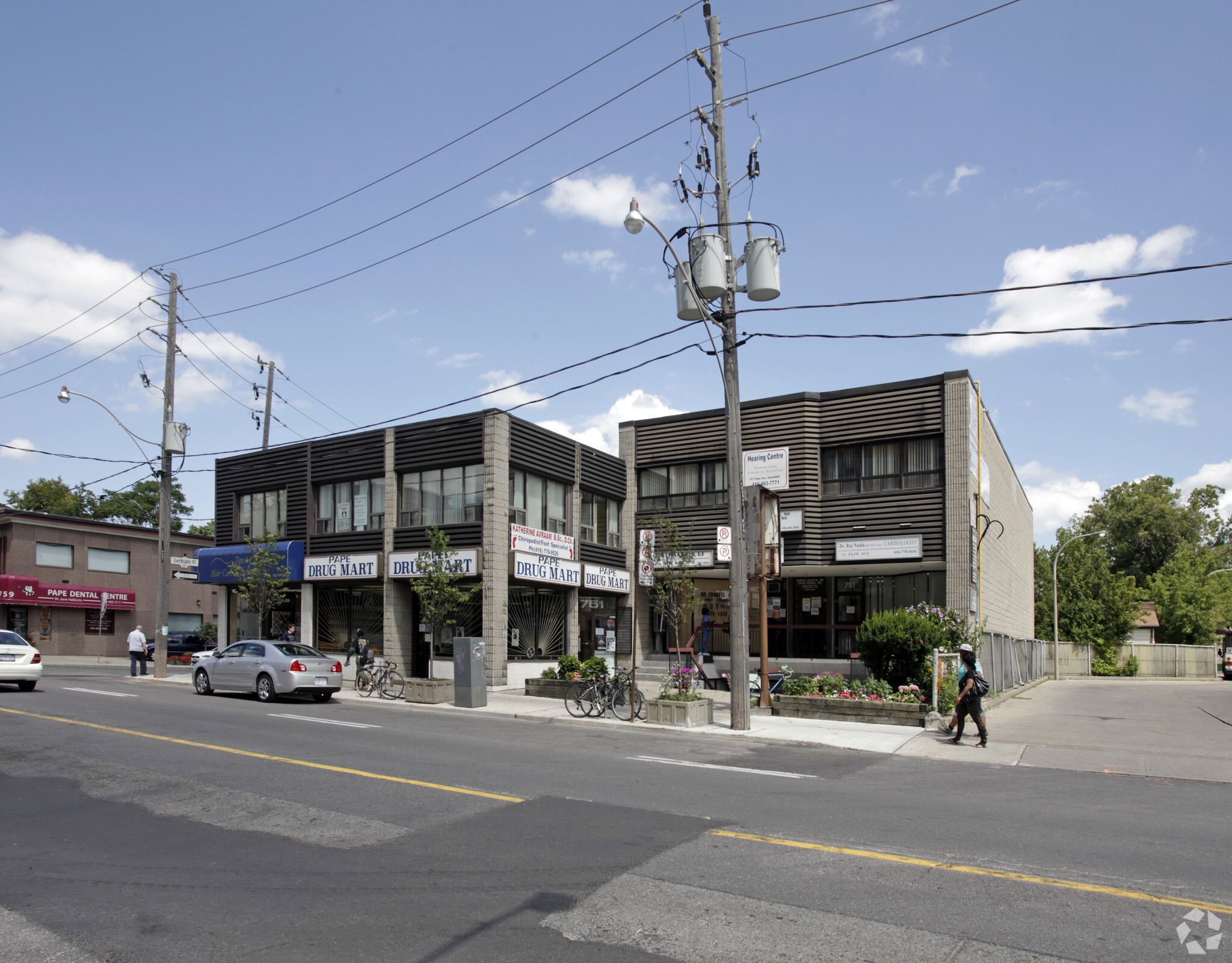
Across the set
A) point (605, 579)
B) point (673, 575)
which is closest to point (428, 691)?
point (673, 575)

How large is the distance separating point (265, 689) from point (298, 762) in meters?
10.1

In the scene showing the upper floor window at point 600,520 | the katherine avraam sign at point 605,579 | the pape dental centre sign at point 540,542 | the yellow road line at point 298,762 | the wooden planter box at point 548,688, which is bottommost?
the wooden planter box at point 548,688

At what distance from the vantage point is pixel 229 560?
30.8 metres

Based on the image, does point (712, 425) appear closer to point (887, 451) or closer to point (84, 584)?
point (887, 451)

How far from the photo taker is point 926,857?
6.95 m

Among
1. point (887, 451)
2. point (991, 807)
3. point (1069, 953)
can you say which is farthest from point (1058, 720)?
point (1069, 953)

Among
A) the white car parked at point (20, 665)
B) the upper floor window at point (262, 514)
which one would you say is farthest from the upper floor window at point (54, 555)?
the white car parked at point (20, 665)

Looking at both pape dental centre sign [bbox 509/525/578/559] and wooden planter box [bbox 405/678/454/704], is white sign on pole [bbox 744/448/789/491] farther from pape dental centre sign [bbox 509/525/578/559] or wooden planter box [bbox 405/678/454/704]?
wooden planter box [bbox 405/678/454/704]

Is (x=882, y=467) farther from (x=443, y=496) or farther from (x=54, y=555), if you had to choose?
(x=54, y=555)

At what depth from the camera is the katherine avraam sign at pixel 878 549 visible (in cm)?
2675

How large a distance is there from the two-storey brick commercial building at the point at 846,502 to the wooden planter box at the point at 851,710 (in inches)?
339

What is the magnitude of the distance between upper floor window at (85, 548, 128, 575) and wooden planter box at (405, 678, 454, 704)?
35.2 m

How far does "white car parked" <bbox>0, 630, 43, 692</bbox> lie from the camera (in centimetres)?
2012

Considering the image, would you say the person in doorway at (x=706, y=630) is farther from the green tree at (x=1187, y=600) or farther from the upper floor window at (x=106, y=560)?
the green tree at (x=1187, y=600)
